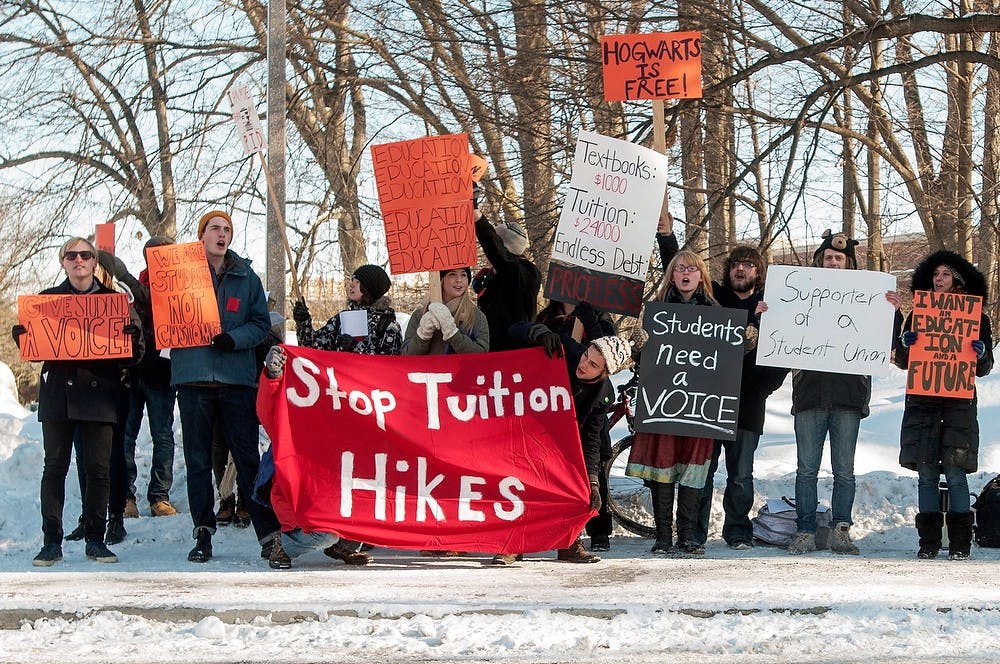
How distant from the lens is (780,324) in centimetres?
785

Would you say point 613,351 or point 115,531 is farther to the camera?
point 115,531

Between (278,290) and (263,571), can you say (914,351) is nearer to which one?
(263,571)

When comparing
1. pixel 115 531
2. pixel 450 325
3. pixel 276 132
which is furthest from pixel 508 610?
pixel 276 132

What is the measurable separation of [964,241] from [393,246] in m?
11.0

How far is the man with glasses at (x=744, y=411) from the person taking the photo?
320 inches

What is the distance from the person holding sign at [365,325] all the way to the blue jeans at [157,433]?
184 centimetres

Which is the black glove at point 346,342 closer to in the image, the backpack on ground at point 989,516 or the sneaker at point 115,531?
the sneaker at point 115,531

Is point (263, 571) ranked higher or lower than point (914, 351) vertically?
lower

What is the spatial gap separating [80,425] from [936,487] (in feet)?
17.7

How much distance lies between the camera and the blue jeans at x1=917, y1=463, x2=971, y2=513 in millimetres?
7879

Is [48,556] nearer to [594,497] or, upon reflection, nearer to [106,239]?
[106,239]

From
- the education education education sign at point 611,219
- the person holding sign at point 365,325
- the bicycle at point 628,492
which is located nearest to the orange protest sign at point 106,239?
the person holding sign at point 365,325

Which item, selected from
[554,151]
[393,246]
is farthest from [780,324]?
[554,151]

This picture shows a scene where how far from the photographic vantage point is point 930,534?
7.90 m
